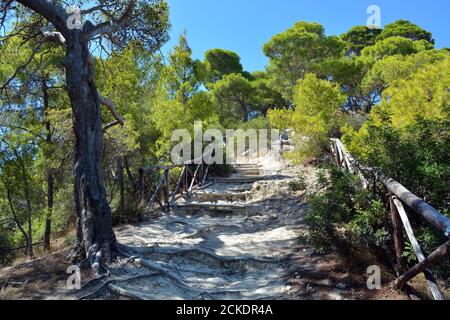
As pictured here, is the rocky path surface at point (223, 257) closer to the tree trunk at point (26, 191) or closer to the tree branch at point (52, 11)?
the tree branch at point (52, 11)

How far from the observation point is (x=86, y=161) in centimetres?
474

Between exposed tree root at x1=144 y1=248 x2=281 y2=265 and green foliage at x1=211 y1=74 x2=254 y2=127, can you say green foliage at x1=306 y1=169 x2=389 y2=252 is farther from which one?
green foliage at x1=211 y1=74 x2=254 y2=127

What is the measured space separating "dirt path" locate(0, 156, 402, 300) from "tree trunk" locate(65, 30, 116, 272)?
1.65 ft

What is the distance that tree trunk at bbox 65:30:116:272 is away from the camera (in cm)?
462

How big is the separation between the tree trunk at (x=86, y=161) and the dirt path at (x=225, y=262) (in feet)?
1.65

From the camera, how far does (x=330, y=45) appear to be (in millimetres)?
22141

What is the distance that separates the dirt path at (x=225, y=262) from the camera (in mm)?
3658

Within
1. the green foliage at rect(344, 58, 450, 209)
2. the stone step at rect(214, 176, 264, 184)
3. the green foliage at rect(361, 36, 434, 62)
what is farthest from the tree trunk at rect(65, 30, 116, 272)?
the green foliage at rect(361, 36, 434, 62)

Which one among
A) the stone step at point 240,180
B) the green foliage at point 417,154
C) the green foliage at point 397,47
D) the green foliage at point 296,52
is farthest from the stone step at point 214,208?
the green foliage at point 397,47

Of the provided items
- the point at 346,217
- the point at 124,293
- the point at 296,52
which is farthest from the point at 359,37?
the point at 124,293

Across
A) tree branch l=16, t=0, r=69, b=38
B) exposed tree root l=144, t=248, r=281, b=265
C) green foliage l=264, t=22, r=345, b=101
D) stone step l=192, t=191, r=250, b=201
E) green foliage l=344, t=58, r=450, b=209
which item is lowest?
exposed tree root l=144, t=248, r=281, b=265
